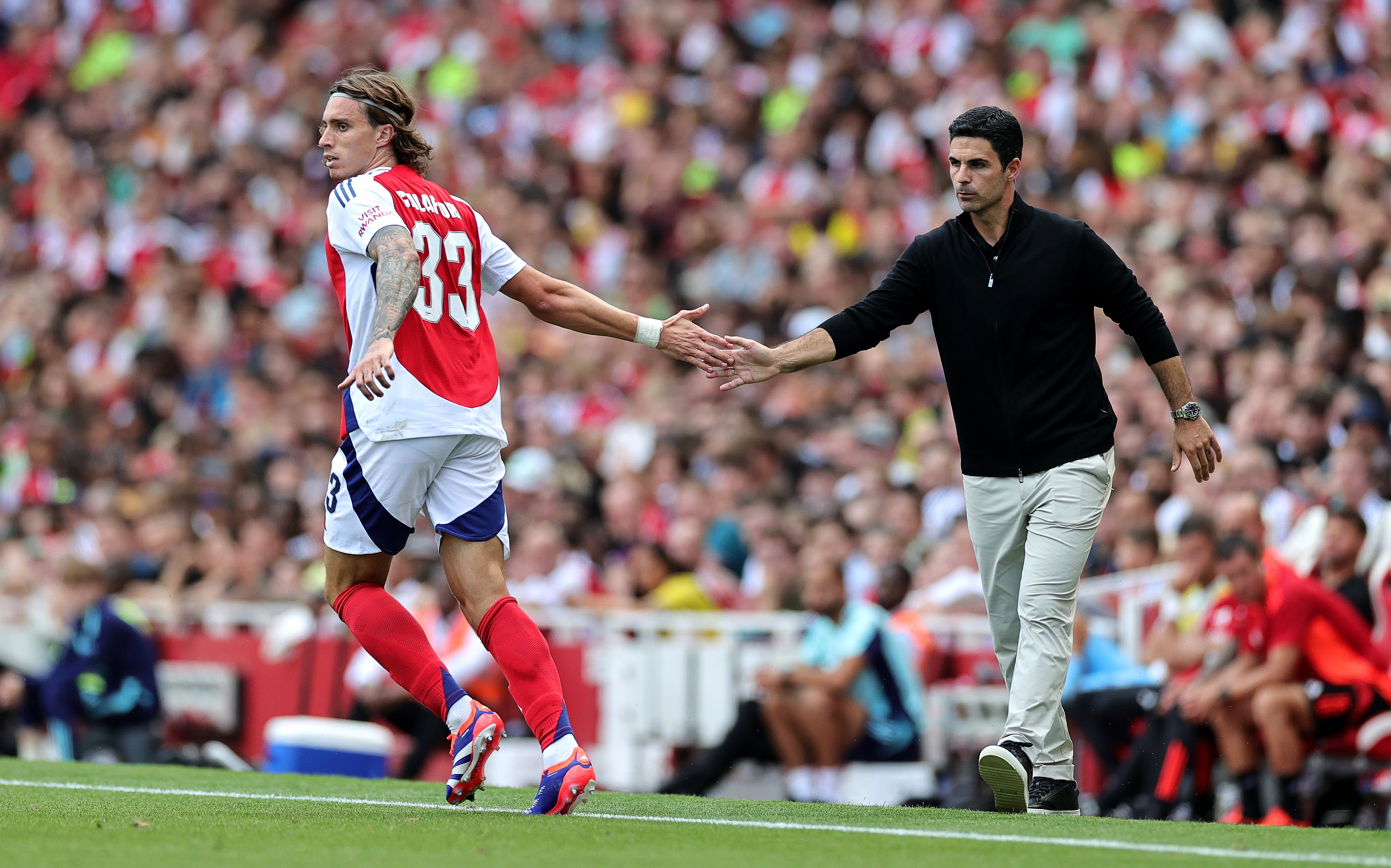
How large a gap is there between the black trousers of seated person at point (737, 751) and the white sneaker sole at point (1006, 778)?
432 centimetres

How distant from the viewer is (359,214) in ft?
18.4

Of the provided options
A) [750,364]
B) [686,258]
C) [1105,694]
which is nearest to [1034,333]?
[750,364]

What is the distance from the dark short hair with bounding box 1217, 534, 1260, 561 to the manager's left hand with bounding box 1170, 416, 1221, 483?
7.74 ft

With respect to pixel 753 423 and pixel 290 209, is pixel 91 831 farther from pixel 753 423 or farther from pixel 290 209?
pixel 290 209

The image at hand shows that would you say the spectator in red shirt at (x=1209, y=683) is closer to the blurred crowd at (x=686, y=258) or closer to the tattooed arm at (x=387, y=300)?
the blurred crowd at (x=686, y=258)

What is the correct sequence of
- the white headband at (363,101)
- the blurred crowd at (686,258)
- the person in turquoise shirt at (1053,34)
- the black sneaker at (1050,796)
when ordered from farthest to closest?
the person in turquoise shirt at (1053,34)
the blurred crowd at (686,258)
the black sneaker at (1050,796)
the white headband at (363,101)

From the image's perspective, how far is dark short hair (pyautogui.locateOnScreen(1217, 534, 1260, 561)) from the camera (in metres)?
8.37

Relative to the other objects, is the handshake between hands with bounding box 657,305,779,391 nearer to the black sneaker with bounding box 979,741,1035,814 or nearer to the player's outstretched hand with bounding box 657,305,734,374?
the player's outstretched hand with bounding box 657,305,734,374

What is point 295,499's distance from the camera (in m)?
14.5

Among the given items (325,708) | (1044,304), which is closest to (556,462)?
(325,708)

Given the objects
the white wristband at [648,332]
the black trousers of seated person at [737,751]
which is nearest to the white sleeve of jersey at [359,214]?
the white wristband at [648,332]

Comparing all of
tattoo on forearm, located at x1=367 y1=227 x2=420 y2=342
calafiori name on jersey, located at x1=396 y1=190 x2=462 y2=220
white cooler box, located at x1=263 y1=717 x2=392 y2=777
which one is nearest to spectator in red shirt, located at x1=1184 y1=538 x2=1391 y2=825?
calafiori name on jersey, located at x1=396 y1=190 x2=462 y2=220

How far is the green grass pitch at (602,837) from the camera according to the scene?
452 cm

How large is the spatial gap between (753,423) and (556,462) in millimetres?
1605
